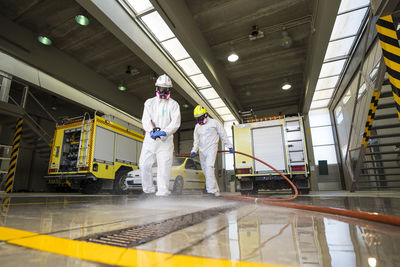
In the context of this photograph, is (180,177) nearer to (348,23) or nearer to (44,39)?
(44,39)

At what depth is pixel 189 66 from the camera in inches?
340

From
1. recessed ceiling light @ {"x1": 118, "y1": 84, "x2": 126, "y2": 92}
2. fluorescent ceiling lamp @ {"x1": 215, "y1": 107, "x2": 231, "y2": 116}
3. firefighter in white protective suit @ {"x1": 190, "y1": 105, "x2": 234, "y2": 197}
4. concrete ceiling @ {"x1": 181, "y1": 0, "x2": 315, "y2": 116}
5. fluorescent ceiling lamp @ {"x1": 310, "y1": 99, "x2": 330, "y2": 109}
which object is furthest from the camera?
fluorescent ceiling lamp @ {"x1": 215, "y1": 107, "x2": 231, "y2": 116}

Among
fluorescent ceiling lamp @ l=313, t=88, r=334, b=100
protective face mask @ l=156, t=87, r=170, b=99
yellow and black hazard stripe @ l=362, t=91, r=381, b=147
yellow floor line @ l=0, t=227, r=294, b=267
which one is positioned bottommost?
yellow floor line @ l=0, t=227, r=294, b=267

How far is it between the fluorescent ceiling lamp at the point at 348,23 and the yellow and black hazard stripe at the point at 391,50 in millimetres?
3404

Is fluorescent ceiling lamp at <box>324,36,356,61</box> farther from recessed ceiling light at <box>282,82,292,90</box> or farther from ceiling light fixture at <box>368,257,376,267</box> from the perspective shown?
ceiling light fixture at <box>368,257,376,267</box>

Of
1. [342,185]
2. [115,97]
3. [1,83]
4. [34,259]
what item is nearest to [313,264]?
[34,259]

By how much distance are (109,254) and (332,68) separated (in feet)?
36.6

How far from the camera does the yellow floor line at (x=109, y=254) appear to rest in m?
0.66

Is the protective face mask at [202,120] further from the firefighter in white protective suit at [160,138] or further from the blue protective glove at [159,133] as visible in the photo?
the blue protective glove at [159,133]

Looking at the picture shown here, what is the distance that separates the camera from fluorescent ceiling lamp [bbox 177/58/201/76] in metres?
8.30

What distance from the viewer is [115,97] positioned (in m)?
10.4

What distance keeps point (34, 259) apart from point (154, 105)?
3.93m

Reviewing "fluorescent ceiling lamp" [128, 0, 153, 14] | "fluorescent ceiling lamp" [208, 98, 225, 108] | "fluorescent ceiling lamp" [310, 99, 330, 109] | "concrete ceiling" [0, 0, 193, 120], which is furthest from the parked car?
"fluorescent ceiling lamp" [310, 99, 330, 109]

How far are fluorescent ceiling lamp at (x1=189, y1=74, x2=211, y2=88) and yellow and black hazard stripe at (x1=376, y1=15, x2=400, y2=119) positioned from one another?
6.43 metres
